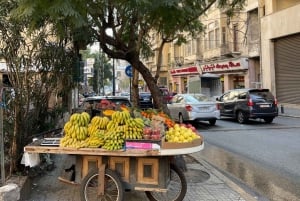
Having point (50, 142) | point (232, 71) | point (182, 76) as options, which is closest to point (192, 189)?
point (50, 142)

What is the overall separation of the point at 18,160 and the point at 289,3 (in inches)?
1096

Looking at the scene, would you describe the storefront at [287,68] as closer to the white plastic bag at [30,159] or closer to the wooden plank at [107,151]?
the wooden plank at [107,151]

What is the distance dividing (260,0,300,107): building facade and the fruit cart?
23.3 meters

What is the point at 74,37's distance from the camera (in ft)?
31.8

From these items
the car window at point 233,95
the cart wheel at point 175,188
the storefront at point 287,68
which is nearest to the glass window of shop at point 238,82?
the storefront at point 287,68

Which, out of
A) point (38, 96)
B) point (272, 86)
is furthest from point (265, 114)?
point (38, 96)

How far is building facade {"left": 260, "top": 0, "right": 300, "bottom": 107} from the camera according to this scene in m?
27.4

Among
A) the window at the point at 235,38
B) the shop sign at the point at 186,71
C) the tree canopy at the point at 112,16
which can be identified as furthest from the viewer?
the shop sign at the point at 186,71

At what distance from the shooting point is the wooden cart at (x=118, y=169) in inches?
227

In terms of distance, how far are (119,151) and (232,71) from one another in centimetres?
3336

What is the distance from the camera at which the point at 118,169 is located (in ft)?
19.7

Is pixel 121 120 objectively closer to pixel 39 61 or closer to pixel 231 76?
pixel 39 61

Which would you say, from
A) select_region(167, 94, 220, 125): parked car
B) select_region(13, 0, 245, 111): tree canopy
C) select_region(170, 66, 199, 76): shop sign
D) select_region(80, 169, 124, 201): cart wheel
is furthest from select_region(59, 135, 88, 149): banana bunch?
select_region(170, 66, 199, 76): shop sign

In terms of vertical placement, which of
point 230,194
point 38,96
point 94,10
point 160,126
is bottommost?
point 230,194
